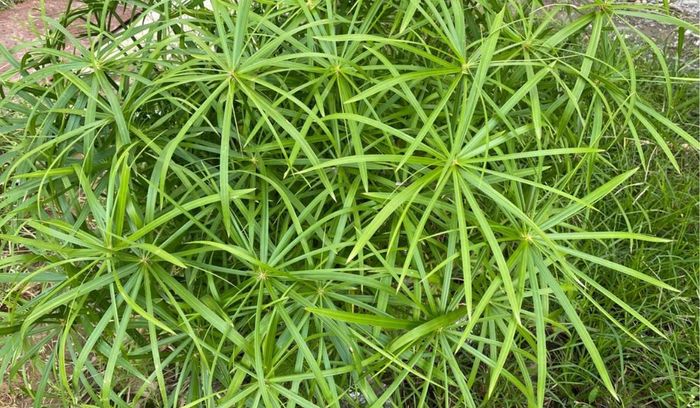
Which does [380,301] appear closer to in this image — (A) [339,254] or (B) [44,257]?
(A) [339,254]

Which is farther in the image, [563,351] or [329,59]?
[563,351]

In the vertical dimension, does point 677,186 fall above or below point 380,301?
below

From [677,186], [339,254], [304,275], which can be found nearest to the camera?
[304,275]

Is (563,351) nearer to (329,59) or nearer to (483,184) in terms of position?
(483,184)

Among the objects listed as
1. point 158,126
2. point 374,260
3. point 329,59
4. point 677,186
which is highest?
point 329,59

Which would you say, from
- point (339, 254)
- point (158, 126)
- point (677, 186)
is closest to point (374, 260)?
point (339, 254)

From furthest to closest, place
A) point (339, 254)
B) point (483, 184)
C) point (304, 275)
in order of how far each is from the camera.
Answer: point (339, 254)
point (304, 275)
point (483, 184)
